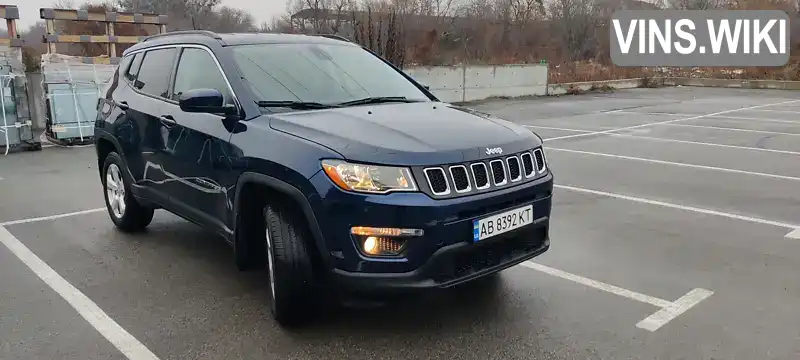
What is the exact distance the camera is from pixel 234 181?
3.99 meters

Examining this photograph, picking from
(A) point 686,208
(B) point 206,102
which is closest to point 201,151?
(B) point 206,102

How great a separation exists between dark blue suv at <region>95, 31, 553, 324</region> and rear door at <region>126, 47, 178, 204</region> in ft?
0.06

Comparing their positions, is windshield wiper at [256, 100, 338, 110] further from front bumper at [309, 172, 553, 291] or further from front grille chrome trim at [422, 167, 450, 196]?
front grille chrome trim at [422, 167, 450, 196]

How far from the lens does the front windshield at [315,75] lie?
4.29 metres

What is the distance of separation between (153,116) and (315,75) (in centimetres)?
143

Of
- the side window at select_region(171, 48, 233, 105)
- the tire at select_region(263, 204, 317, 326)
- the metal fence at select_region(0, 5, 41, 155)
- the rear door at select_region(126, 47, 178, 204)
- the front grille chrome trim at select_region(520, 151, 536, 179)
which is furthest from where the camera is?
the metal fence at select_region(0, 5, 41, 155)

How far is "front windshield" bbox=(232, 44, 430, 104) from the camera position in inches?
169

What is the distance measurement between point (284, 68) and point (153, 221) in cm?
272

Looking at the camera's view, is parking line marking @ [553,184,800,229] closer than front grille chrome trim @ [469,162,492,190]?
No

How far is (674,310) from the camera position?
13.5 feet

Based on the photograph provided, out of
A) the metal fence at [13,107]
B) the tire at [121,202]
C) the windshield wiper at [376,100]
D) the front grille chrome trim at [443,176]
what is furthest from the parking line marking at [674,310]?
the metal fence at [13,107]

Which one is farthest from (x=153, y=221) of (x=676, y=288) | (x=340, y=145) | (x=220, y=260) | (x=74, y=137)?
(x=74, y=137)

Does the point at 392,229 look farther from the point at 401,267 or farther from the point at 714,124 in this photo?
the point at 714,124

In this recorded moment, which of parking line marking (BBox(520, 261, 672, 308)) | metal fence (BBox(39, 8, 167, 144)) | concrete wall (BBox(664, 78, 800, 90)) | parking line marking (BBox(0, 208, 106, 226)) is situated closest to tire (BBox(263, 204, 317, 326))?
parking line marking (BBox(520, 261, 672, 308))
